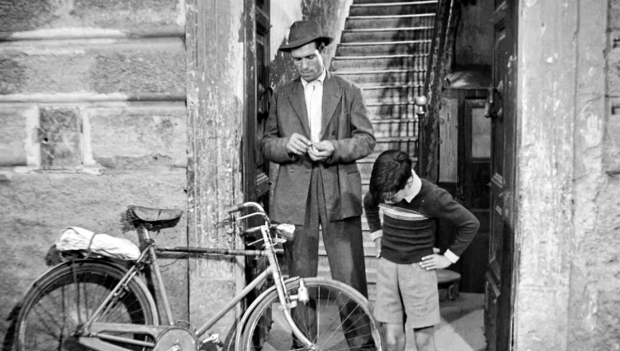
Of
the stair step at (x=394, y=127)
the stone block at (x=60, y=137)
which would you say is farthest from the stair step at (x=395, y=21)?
the stone block at (x=60, y=137)

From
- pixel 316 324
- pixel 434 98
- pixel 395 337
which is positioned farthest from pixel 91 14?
pixel 434 98

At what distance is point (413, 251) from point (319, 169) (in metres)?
0.78

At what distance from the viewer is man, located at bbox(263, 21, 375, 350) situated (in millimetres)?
4051

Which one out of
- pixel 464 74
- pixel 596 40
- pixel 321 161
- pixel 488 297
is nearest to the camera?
pixel 596 40

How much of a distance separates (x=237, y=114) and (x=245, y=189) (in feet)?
1.40

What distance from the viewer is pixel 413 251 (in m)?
3.60

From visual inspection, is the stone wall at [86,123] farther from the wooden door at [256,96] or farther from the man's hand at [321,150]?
the man's hand at [321,150]

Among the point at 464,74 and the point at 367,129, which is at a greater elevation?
the point at 464,74

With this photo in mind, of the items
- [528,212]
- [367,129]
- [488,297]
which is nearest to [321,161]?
[367,129]

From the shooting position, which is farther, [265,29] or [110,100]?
[265,29]

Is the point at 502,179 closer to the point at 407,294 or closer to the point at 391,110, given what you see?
the point at 407,294

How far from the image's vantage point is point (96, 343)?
3.86 metres

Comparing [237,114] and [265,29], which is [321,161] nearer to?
[237,114]

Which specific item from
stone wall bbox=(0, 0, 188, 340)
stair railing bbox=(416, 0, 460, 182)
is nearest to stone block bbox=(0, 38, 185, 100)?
stone wall bbox=(0, 0, 188, 340)
